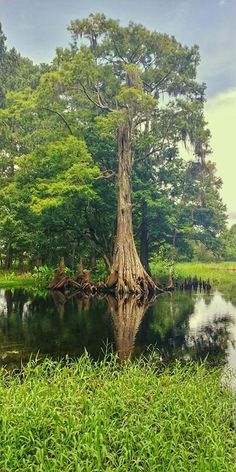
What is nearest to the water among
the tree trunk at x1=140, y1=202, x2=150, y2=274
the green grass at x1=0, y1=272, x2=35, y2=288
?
the green grass at x1=0, y1=272, x2=35, y2=288

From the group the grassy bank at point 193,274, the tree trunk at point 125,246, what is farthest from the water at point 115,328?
the grassy bank at point 193,274

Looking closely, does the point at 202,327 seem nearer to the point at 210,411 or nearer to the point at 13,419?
the point at 210,411

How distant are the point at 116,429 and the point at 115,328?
9.56 meters

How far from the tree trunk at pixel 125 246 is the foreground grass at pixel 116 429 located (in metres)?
20.1

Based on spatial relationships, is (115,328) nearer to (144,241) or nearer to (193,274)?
(144,241)

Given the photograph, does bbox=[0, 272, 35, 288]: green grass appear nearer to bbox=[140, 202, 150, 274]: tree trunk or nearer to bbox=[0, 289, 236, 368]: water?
Answer: bbox=[0, 289, 236, 368]: water

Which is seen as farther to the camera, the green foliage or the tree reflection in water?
the green foliage

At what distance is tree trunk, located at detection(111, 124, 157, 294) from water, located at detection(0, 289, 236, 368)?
308 centimetres

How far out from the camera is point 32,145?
3575cm

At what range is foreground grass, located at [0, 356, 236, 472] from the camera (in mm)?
5133

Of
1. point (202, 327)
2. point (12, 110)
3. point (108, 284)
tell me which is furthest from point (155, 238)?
point (202, 327)

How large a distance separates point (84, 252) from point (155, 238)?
6.36 m

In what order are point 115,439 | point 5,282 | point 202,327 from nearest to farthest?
1. point 115,439
2. point 202,327
3. point 5,282

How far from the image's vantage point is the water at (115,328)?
11953 mm
